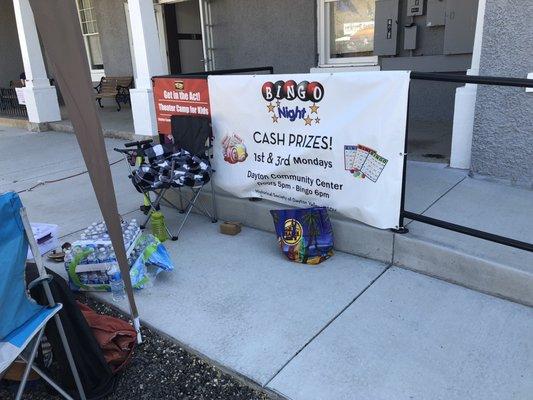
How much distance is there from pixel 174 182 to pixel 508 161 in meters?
2.89

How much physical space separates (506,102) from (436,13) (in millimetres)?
2743

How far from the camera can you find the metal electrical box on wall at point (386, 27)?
21.2ft

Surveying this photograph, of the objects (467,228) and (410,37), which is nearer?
(467,228)

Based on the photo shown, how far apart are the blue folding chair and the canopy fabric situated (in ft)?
1.11

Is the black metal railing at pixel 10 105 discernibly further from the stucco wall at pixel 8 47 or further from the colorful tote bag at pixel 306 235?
the colorful tote bag at pixel 306 235

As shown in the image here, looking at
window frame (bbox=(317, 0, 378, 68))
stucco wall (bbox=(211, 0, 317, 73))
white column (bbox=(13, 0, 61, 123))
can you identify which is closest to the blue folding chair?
window frame (bbox=(317, 0, 378, 68))

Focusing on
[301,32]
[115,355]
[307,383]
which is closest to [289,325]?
[307,383]

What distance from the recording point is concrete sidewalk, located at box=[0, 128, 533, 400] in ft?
7.37

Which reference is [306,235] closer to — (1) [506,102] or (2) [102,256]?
(2) [102,256]

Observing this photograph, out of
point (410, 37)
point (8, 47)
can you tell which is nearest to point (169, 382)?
point (410, 37)

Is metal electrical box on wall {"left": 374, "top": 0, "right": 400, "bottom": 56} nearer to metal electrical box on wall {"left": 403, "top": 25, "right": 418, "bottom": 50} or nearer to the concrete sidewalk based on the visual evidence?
metal electrical box on wall {"left": 403, "top": 25, "right": 418, "bottom": 50}

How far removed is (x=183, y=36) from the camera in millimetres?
10734

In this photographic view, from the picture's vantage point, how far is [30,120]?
1007 centimetres

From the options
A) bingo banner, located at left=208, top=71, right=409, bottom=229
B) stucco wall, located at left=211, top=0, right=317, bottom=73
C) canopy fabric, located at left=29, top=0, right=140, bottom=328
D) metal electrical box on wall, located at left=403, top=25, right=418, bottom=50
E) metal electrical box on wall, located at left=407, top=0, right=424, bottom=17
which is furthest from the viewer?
stucco wall, located at left=211, top=0, right=317, bottom=73
